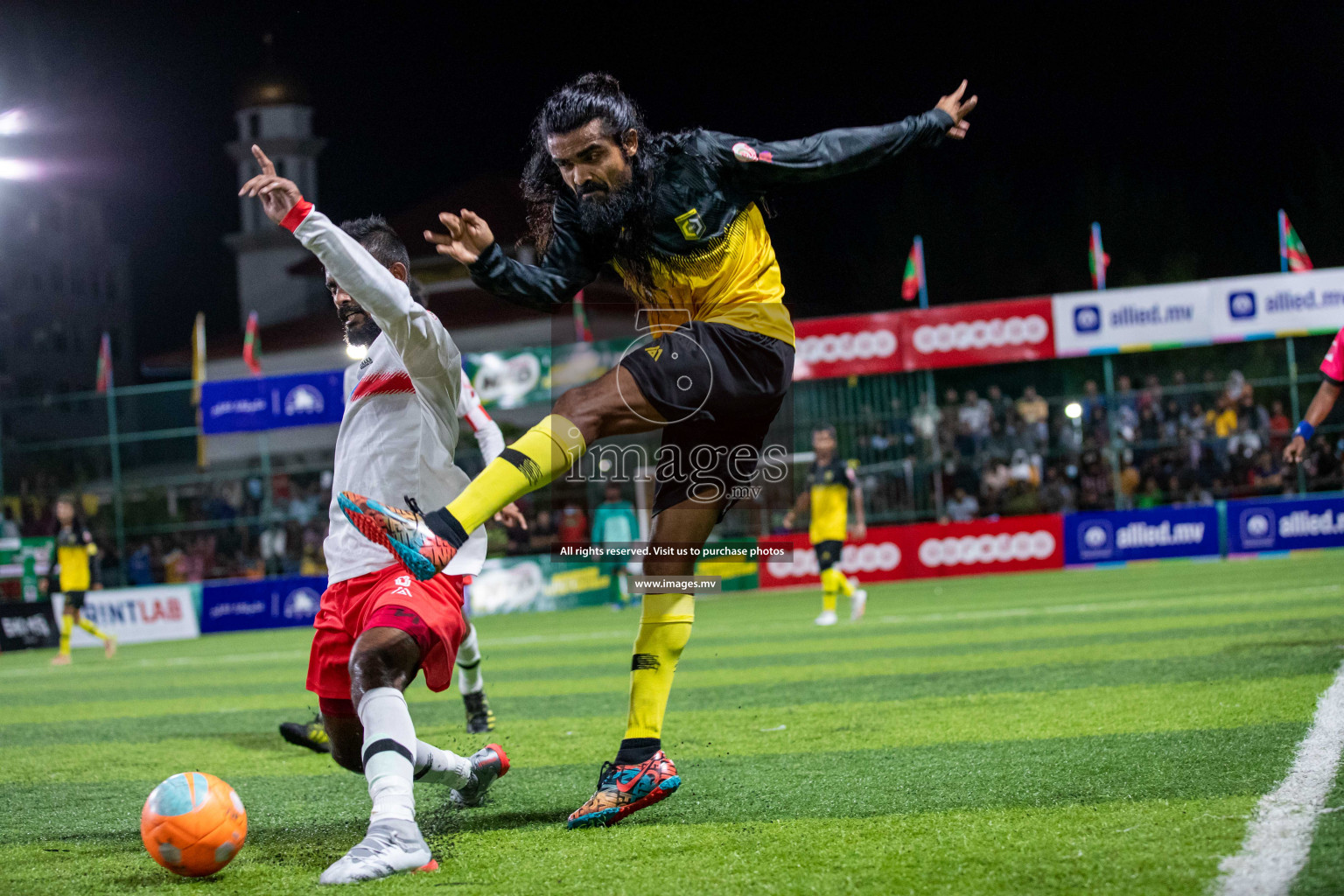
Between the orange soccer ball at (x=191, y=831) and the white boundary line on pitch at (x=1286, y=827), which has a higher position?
the orange soccer ball at (x=191, y=831)

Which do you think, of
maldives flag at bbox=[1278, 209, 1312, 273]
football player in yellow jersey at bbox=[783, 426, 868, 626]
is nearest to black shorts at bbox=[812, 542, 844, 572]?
football player in yellow jersey at bbox=[783, 426, 868, 626]

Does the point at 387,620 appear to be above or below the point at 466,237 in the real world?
below

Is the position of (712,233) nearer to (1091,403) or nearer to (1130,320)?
(1091,403)

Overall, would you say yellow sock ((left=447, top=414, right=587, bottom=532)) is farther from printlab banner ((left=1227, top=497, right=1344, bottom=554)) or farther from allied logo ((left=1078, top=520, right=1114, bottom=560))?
printlab banner ((left=1227, top=497, right=1344, bottom=554))

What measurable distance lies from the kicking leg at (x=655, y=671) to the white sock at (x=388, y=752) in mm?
687

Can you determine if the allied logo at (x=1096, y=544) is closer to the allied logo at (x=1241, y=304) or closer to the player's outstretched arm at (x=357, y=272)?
the allied logo at (x=1241, y=304)

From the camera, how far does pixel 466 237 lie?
3.55 m

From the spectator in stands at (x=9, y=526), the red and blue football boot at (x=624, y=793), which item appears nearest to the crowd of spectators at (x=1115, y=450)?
the spectator in stands at (x=9, y=526)

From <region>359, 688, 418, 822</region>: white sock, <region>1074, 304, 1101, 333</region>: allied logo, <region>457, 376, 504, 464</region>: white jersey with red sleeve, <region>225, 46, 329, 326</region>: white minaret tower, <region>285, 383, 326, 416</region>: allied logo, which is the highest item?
<region>225, 46, 329, 326</region>: white minaret tower

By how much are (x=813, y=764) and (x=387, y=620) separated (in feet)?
7.03

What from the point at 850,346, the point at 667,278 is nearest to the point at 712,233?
the point at 667,278

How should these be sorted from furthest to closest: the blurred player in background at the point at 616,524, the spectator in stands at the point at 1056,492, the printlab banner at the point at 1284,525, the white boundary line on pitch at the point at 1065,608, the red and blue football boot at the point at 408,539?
the spectator in stands at the point at 1056,492, the printlab banner at the point at 1284,525, the blurred player in background at the point at 616,524, the white boundary line on pitch at the point at 1065,608, the red and blue football boot at the point at 408,539

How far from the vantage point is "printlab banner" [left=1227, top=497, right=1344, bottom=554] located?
20.3m

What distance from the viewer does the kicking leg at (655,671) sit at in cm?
376
